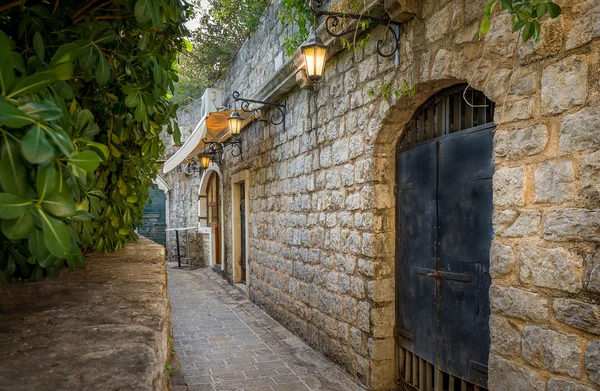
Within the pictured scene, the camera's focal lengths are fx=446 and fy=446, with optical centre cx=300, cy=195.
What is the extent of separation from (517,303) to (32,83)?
2363 mm

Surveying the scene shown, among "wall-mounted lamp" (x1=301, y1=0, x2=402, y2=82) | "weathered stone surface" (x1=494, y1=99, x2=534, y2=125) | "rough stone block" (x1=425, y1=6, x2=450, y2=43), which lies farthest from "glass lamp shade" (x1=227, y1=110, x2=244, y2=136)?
"weathered stone surface" (x1=494, y1=99, x2=534, y2=125)

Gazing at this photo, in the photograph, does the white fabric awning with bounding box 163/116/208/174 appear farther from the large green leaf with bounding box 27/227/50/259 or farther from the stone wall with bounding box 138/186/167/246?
the large green leaf with bounding box 27/227/50/259

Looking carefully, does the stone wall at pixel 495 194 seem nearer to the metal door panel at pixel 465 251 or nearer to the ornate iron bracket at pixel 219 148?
the metal door panel at pixel 465 251

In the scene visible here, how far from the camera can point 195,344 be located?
17.3ft

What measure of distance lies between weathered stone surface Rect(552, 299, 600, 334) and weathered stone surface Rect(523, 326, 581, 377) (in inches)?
3.0

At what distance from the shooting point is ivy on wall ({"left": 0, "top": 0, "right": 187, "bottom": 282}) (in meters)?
0.63

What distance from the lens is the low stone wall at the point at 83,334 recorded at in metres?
0.89

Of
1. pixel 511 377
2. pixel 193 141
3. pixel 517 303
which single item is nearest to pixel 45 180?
pixel 517 303

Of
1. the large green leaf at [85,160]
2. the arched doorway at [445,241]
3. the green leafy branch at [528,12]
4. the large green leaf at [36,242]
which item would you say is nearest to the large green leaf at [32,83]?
the large green leaf at [85,160]

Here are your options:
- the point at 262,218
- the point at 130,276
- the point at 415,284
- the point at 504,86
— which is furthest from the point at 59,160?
the point at 262,218

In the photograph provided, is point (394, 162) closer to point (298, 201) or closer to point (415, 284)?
point (415, 284)

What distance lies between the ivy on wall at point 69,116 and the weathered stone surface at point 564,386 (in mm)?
2097

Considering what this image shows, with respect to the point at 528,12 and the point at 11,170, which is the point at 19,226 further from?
the point at 528,12

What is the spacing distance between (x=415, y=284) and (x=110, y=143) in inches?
96.0
